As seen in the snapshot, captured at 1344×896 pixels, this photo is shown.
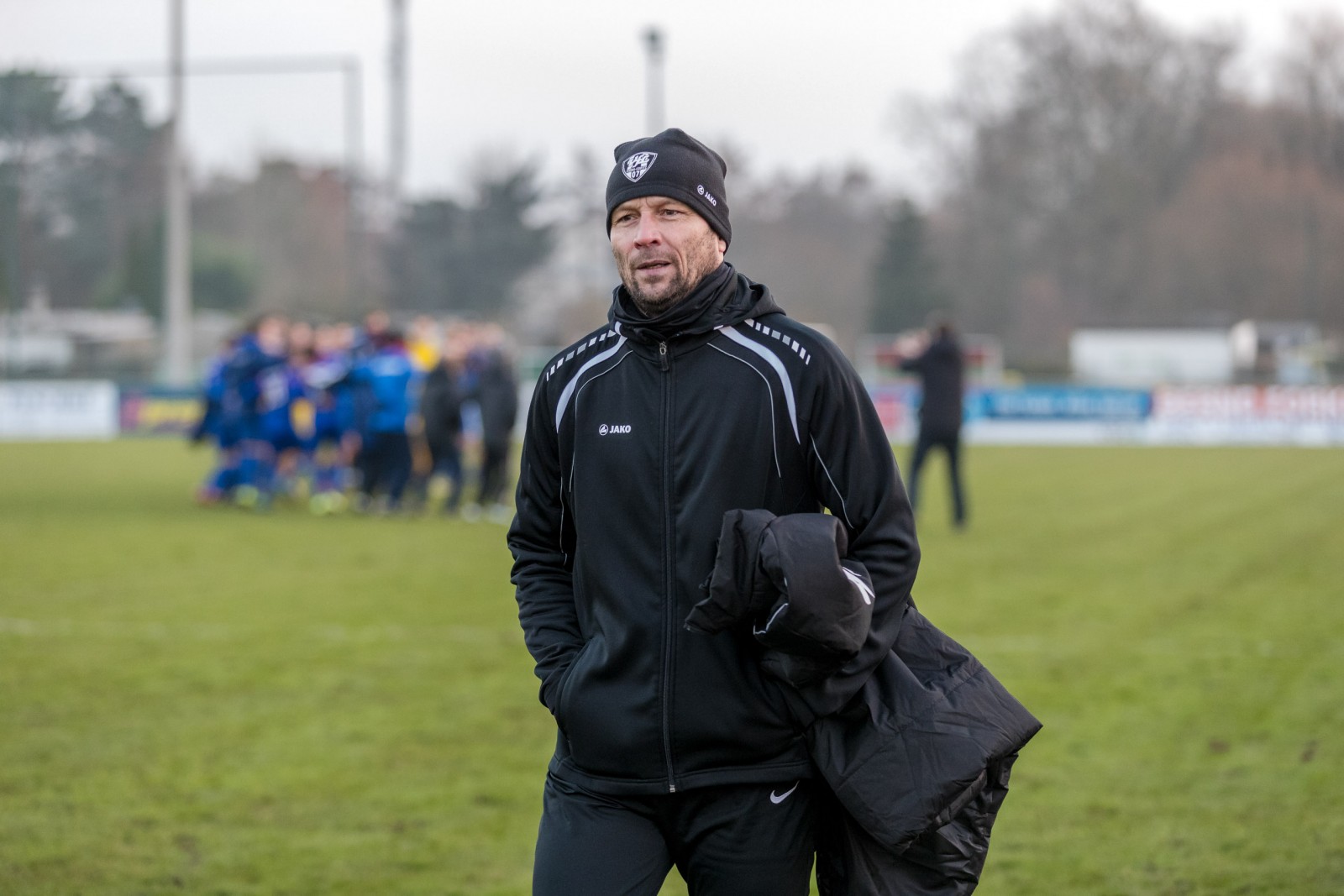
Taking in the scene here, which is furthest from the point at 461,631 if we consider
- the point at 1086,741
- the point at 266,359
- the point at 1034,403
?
the point at 1034,403

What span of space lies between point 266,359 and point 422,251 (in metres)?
40.7

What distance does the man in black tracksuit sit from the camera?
9.77 feet

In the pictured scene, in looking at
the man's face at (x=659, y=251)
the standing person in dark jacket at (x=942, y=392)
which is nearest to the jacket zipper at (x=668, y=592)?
the man's face at (x=659, y=251)

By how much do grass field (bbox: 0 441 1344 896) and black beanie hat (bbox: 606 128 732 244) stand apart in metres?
2.99

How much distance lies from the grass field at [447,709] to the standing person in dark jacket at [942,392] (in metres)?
0.90

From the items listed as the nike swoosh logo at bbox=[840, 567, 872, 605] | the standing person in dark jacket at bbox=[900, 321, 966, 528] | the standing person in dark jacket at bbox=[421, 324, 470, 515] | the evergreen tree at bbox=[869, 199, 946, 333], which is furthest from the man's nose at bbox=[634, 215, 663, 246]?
the evergreen tree at bbox=[869, 199, 946, 333]

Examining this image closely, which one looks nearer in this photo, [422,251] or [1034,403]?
[1034,403]

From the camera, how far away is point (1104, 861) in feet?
18.2

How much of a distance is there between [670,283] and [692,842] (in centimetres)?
107

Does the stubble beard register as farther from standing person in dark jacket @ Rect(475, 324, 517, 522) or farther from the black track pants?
standing person in dark jacket @ Rect(475, 324, 517, 522)

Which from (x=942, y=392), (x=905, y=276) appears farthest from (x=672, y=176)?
(x=905, y=276)

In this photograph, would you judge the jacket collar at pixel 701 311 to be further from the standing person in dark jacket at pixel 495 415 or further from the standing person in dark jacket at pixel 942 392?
the standing person in dark jacket at pixel 495 415

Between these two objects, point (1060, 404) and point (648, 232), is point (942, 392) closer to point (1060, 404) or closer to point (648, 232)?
point (648, 232)

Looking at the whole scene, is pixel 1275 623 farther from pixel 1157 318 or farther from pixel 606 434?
pixel 1157 318
